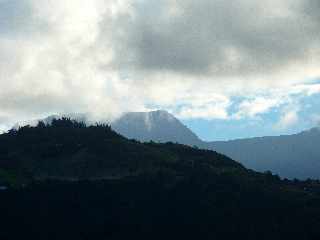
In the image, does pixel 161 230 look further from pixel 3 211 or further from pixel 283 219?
pixel 3 211

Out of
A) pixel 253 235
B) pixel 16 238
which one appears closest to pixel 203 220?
pixel 253 235

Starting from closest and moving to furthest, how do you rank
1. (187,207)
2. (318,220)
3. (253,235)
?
(253,235), (318,220), (187,207)

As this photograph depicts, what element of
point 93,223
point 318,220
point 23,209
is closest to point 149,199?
point 93,223

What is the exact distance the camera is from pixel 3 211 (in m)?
171

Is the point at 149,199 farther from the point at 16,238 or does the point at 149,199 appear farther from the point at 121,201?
the point at 16,238

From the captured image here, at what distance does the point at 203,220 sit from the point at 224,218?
5.62m

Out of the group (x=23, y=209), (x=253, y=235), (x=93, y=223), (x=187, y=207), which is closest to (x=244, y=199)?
(x=187, y=207)

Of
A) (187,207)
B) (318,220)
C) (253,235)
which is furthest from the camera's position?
(187,207)

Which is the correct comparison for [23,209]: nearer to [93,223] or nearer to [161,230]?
[93,223]

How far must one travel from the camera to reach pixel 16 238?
15300 cm

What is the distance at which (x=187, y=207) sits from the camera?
17462 centimetres

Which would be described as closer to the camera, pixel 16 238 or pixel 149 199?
pixel 16 238

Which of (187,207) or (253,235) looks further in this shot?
(187,207)

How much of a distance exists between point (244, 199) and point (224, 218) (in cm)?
1817
